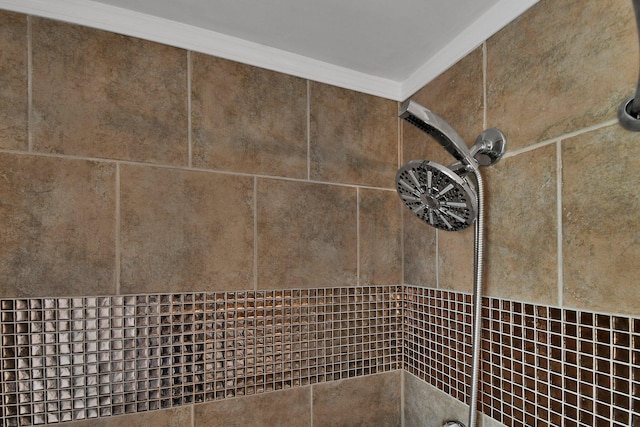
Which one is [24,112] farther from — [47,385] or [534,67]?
[534,67]

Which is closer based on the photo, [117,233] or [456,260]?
[117,233]

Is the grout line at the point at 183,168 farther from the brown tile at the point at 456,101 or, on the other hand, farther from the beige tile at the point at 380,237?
the brown tile at the point at 456,101

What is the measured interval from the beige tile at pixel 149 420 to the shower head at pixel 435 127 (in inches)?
37.2

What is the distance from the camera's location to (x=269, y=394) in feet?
3.47

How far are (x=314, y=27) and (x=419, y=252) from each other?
0.77m

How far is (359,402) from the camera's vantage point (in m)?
1.18

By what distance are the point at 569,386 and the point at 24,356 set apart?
3.97ft

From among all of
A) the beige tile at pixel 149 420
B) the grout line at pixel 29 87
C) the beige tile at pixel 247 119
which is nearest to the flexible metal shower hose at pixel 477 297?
the beige tile at pixel 247 119

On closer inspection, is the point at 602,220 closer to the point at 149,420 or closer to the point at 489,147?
the point at 489,147

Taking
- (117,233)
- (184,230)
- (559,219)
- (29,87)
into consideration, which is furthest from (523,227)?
(29,87)

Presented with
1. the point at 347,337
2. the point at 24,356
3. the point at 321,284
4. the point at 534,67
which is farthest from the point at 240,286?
the point at 534,67

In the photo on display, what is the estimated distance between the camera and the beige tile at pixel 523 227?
30.0 inches

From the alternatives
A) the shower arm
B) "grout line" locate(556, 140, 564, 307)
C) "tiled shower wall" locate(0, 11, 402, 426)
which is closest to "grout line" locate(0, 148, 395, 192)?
"tiled shower wall" locate(0, 11, 402, 426)

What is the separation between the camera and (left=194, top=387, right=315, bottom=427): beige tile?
986 mm
